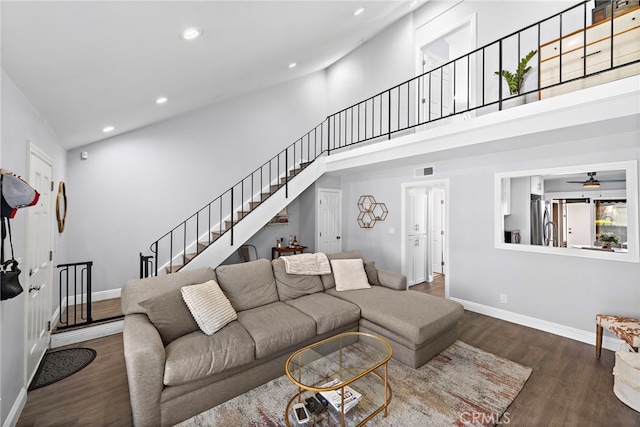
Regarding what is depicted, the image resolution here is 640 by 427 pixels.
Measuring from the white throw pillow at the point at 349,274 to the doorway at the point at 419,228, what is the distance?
1.82 m

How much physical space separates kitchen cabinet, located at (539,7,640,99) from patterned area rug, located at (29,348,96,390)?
18.1 feet

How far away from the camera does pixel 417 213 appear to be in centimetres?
571

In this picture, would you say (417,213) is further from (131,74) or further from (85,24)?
(85,24)

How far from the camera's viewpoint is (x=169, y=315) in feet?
7.71

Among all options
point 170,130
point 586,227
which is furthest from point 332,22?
point 586,227

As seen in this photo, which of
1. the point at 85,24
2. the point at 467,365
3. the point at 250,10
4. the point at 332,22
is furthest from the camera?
the point at 332,22

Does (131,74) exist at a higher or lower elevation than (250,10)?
lower

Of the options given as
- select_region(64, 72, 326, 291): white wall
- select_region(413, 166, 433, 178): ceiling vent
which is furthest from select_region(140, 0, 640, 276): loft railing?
select_region(413, 166, 433, 178): ceiling vent

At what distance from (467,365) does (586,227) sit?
2298 mm

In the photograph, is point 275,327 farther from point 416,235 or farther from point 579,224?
point 416,235

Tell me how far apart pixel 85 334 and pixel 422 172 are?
17.6 ft

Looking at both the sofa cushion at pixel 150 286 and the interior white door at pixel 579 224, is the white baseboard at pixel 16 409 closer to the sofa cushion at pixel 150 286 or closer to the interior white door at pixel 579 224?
→ the sofa cushion at pixel 150 286

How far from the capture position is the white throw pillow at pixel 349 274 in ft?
12.1

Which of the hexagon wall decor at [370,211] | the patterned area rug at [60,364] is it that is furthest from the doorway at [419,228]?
the patterned area rug at [60,364]
